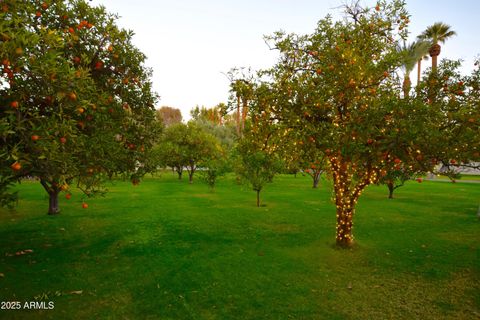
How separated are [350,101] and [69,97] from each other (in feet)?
27.9

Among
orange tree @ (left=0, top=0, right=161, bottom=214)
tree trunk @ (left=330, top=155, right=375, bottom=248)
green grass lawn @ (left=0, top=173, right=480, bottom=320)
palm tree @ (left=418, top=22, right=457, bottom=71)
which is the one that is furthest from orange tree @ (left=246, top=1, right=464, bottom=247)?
palm tree @ (left=418, top=22, right=457, bottom=71)

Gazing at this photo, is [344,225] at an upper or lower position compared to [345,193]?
lower

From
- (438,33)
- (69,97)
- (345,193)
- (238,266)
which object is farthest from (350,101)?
(438,33)

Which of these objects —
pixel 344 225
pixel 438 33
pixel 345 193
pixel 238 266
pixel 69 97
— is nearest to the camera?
pixel 69 97

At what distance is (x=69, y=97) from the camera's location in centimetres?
637

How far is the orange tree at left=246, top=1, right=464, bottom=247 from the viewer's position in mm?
8898

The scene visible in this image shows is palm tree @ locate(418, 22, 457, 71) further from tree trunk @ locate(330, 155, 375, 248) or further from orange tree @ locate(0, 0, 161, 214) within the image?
orange tree @ locate(0, 0, 161, 214)

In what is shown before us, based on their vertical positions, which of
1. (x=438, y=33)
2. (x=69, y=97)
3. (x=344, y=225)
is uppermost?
(x=438, y=33)

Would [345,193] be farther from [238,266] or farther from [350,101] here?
[238,266]

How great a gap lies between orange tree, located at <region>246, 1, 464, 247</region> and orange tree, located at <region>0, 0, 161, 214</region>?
5.17m

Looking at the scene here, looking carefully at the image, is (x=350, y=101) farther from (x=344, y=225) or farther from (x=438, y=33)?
(x=438, y=33)

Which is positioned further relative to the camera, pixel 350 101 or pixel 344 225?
pixel 344 225

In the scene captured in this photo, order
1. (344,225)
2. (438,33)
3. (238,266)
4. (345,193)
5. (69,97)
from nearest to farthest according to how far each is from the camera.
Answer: (69,97) → (238,266) → (345,193) → (344,225) → (438,33)

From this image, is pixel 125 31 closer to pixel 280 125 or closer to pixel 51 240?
pixel 280 125
